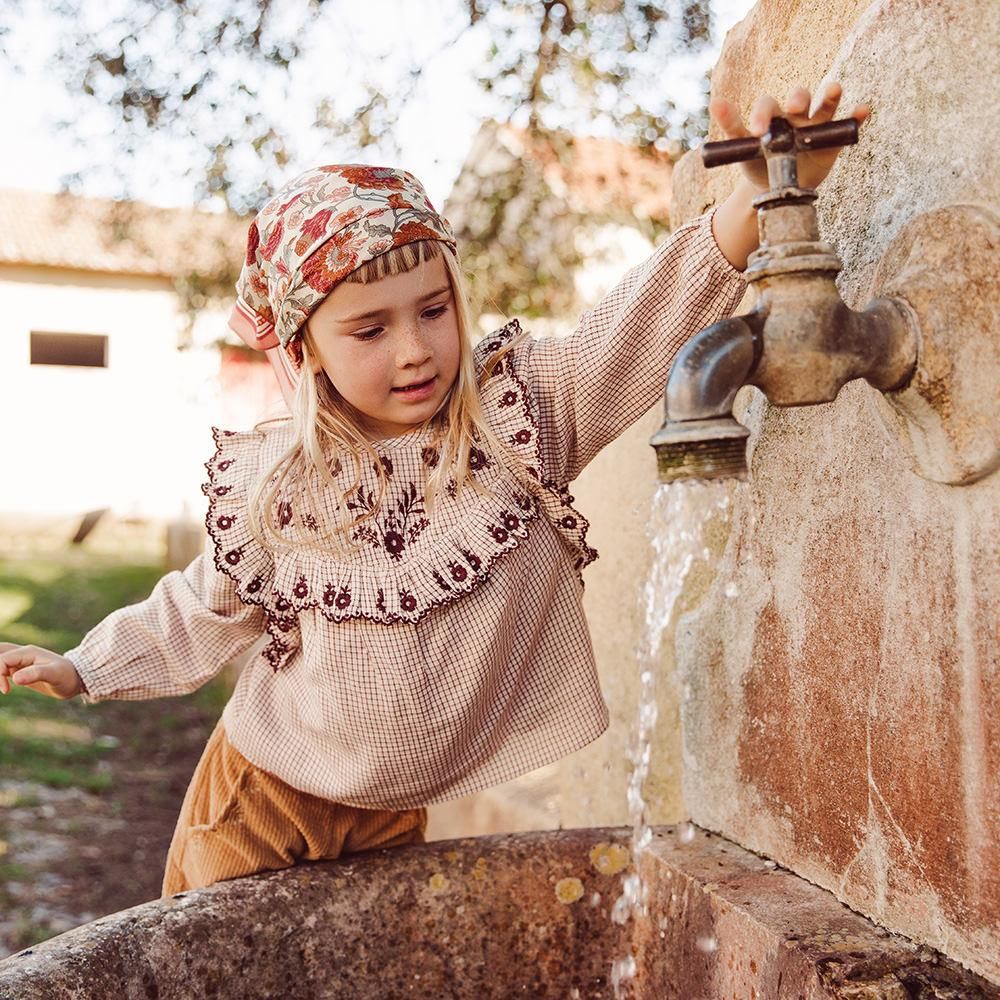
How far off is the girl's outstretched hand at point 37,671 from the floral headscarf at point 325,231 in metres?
0.51

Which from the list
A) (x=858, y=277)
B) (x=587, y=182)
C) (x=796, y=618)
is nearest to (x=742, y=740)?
(x=796, y=618)

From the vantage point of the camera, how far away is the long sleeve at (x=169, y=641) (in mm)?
1705

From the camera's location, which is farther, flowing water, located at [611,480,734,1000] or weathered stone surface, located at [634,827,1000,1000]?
flowing water, located at [611,480,734,1000]

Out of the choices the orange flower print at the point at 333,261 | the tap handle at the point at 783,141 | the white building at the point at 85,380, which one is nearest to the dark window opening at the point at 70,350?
the white building at the point at 85,380

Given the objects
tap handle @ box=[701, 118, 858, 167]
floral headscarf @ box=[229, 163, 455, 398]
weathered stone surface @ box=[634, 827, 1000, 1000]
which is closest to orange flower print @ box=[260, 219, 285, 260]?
floral headscarf @ box=[229, 163, 455, 398]

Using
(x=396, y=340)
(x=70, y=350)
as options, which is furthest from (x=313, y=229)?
(x=70, y=350)

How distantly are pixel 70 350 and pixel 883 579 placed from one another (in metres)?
17.5

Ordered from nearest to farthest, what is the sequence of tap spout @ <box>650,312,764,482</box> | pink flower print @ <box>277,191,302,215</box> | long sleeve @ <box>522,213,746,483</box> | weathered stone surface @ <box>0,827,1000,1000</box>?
tap spout @ <box>650,312,764,482</box> < weathered stone surface @ <box>0,827,1000,1000</box> < long sleeve @ <box>522,213,746,483</box> < pink flower print @ <box>277,191,302,215</box>

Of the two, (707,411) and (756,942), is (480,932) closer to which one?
(756,942)

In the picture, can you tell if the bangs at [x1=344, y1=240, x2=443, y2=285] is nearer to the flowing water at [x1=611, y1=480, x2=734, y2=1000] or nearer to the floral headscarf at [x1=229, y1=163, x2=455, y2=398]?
the floral headscarf at [x1=229, y1=163, x2=455, y2=398]

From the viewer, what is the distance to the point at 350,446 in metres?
1.55

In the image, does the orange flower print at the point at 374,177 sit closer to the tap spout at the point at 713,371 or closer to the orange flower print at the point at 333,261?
the orange flower print at the point at 333,261

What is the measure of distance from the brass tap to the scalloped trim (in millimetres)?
514

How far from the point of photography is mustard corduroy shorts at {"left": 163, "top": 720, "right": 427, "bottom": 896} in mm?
1610
